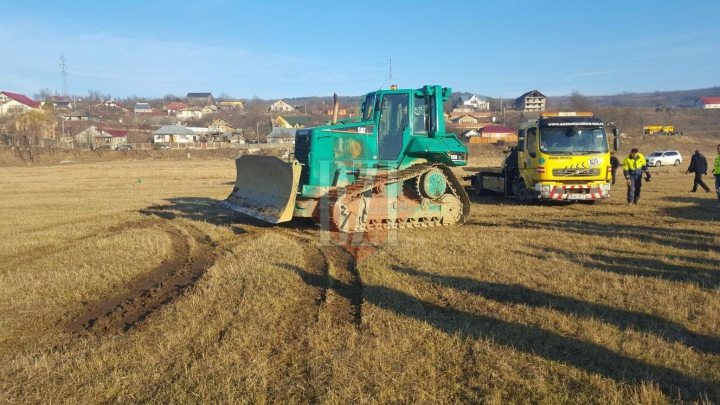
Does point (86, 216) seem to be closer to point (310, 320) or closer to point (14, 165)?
point (310, 320)

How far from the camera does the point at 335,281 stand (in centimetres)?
724

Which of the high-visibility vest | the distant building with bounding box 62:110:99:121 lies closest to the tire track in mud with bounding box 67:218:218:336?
the high-visibility vest

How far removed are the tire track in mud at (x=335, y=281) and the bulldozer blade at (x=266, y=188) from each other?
824 mm

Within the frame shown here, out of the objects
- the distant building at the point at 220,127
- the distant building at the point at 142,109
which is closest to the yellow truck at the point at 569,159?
the distant building at the point at 220,127

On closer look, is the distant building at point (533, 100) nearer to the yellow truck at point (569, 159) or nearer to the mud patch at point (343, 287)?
the yellow truck at point (569, 159)

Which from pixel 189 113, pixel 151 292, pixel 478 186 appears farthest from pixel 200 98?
pixel 151 292

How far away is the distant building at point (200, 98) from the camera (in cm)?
16307

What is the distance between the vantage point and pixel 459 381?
4180 mm

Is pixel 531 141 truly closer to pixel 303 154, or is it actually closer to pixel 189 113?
pixel 303 154

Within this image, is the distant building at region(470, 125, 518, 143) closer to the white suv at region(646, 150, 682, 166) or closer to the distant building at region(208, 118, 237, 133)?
the white suv at region(646, 150, 682, 166)

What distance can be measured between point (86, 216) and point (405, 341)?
41.1ft

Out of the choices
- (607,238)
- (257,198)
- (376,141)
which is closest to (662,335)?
(607,238)

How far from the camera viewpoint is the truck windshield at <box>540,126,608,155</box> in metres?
14.0

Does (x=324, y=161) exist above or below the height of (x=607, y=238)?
above
